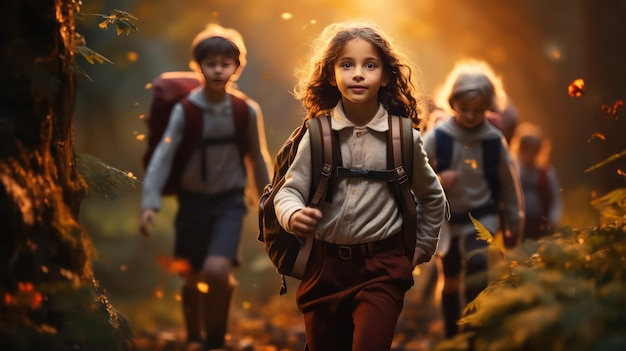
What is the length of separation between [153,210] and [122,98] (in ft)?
32.5

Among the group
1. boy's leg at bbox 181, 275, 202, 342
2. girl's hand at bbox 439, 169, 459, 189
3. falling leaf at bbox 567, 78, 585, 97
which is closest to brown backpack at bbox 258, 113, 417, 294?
falling leaf at bbox 567, 78, 585, 97

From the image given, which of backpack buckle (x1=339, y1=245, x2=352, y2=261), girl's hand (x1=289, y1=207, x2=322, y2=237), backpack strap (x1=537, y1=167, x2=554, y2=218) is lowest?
backpack strap (x1=537, y1=167, x2=554, y2=218)

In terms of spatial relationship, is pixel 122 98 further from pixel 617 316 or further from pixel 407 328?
pixel 617 316

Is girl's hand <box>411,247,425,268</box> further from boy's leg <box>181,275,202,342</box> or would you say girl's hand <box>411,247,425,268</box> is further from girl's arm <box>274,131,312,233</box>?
boy's leg <box>181,275,202,342</box>

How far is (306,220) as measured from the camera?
14.8 feet

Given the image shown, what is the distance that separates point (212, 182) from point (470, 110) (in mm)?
2309

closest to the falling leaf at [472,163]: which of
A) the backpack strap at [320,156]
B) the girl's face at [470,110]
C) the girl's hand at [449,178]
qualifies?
the girl's hand at [449,178]

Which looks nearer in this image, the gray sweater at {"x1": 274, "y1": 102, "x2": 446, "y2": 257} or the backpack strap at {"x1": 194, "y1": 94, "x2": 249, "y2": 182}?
the gray sweater at {"x1": 274, "y1": 102, "x2": 446, "y2": 257}

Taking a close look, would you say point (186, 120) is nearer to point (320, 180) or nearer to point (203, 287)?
point (203, 287)

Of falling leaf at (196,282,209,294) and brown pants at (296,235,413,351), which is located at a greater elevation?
brown pants at (296,235,413,351)

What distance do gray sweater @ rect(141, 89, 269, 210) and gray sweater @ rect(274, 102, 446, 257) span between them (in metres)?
3.21

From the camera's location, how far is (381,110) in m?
5.11

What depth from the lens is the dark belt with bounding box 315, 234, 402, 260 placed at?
4930 millimetres

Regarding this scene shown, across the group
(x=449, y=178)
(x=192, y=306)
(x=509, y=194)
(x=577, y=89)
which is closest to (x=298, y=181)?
(x=577, y=89)
